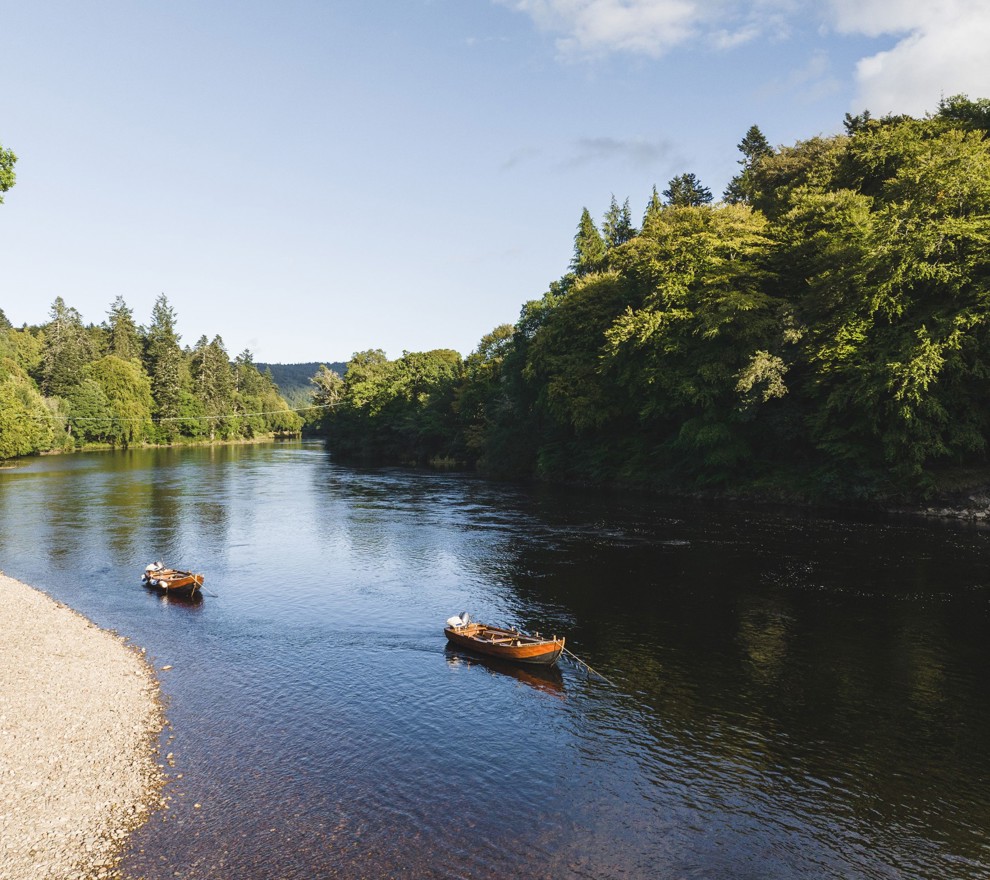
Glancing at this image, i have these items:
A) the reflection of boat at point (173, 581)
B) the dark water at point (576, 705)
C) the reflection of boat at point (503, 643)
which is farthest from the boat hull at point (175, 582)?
the reflection of boat at point (503, 643)

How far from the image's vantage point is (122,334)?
6673 inches

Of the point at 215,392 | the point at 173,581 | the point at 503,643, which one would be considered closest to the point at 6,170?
the point at 173,581

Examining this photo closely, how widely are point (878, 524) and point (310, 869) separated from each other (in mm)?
42555

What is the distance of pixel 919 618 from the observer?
26109 mm

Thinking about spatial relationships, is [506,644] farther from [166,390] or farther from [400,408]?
[166,390]

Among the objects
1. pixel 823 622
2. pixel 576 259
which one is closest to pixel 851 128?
pixel 576 259

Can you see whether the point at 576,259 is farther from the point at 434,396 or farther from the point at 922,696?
the point at 922,696

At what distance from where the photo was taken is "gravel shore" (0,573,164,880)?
12.5m

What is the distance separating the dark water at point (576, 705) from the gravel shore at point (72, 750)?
75 cm

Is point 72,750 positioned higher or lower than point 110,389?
lower

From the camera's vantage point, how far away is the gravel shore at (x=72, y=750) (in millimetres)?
12469

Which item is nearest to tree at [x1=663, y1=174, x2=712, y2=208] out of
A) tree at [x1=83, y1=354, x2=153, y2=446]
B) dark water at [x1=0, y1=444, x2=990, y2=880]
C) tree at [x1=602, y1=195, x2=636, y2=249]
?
tree at [x1=602, y1=195, x2=636, y2=249]

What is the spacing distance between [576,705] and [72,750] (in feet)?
42.5

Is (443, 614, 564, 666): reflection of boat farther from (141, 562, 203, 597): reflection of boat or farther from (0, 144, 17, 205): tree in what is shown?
(0, 144, 17, 205): tree
